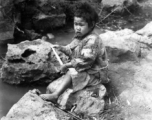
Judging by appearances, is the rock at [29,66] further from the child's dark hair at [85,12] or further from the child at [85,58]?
the child's dark hair at [85,12]

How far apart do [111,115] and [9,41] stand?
11.1 feet

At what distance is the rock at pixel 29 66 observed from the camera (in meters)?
4.11

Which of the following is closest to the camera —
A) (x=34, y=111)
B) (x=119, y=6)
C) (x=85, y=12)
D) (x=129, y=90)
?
(x=34, y=111)

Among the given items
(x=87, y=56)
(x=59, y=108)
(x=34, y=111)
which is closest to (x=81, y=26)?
(x=87, y=56)

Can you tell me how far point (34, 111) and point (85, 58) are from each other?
34.6 inches

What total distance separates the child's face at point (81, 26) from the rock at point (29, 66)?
4.05ft

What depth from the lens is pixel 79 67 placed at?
3.09 metres

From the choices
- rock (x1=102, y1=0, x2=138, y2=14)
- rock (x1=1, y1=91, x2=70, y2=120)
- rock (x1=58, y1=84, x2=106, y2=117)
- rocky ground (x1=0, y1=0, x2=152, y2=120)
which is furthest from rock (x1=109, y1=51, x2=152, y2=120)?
rock (x1=102, y1=0, x2=138, y2=14)

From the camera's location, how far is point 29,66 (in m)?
4.09

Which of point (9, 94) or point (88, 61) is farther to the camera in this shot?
point (9, 94)

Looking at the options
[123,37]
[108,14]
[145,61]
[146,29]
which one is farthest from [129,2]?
[145,61]

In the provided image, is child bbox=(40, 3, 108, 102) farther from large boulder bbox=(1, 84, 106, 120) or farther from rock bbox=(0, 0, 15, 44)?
rock bbox=(0, 0, 15, 44)

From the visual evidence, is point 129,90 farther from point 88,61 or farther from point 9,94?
point 9,94

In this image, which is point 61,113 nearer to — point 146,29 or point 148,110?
point 148,110
